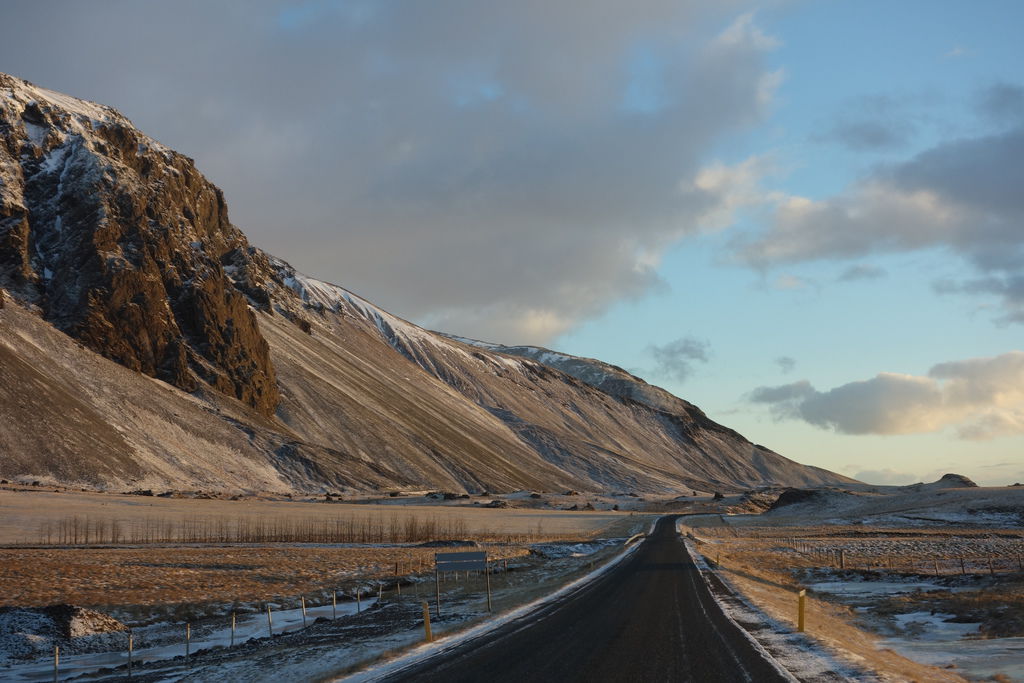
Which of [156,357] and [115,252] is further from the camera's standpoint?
[115,252]

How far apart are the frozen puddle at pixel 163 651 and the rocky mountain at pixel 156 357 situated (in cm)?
7326

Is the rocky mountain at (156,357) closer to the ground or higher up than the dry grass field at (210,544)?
higher up

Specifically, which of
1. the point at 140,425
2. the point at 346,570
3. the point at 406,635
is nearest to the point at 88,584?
the point at 346,570

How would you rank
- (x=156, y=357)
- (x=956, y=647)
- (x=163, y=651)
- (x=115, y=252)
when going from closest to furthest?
(x=956, y=647), (x=163, y=651), (x=156, y=357), (x=115, y=252)

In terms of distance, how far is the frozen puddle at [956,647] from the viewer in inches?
733

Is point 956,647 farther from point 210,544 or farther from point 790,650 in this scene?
point 210,544

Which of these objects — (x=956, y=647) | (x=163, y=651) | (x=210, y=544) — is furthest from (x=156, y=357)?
(x=956, y=647)

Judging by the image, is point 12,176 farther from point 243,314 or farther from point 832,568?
point 832,568

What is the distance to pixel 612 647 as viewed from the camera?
19.4 meters

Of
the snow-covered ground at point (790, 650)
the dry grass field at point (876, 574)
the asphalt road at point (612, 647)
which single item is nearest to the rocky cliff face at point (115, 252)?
the dry grass field at point (876, 574)

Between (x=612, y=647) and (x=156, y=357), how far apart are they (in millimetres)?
136139

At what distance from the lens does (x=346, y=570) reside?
4406 cm

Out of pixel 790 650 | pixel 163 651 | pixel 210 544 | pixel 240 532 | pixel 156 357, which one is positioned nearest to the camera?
pixel 790 650

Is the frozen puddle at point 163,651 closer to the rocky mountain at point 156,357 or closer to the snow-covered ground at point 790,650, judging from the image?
the snow-covered ground at point 790,650
